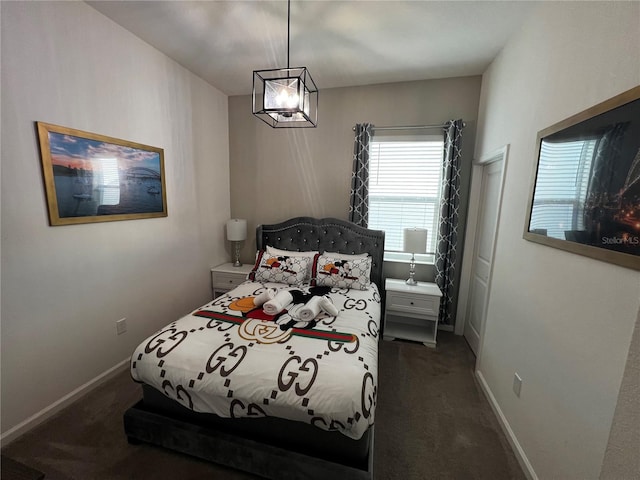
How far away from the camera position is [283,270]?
111 inches

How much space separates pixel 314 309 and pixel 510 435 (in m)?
1.53

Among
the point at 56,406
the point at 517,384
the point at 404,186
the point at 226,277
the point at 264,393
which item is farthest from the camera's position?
the point at 226,277

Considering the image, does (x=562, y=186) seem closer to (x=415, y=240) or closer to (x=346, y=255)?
(x=415, y=240)

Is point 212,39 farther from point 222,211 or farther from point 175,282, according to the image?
point 175,282

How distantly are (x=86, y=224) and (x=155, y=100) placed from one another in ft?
4.33

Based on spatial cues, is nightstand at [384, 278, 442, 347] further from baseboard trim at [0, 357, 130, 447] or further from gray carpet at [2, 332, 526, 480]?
baseboard trim at [0, 357, 130, 447]

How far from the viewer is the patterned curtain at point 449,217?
9.25ft

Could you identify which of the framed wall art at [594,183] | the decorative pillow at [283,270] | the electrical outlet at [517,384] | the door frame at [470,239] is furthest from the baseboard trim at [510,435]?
the decorative pillow at [283,270]

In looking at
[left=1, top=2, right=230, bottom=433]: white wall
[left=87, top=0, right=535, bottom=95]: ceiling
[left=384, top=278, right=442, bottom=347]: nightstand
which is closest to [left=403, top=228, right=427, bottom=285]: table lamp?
[left=384, top=278, right=442, bottom=347]: nightstand

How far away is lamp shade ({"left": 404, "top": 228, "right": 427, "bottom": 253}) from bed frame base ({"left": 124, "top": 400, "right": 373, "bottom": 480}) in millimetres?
1899

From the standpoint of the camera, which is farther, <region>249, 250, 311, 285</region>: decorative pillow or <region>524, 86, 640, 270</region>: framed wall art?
<region>249, 250, 311, 285</region>: decorative pillow

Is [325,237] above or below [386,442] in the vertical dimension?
above

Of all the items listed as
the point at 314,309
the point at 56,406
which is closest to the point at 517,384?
the point at 314,309

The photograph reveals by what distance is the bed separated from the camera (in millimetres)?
1335
